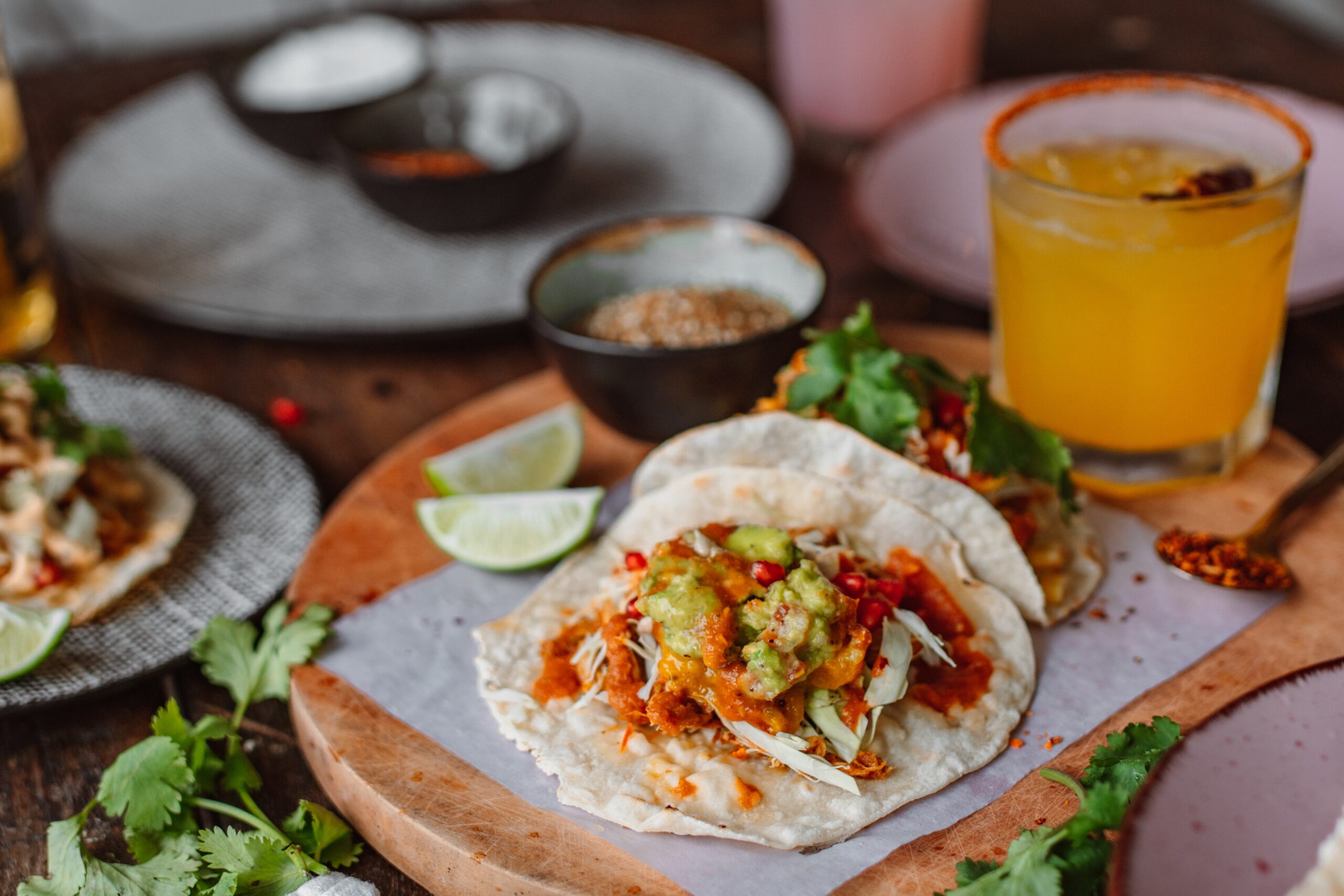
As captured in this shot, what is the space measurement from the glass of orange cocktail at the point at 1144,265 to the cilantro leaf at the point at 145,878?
1.89 m

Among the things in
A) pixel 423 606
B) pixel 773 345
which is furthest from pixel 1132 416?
pixel 423 606

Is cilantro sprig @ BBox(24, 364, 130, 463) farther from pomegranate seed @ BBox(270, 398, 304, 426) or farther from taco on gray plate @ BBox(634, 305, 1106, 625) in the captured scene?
taco on gray plate @ BBox(634, 305, 1106, 625)

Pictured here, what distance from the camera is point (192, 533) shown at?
2.70 m

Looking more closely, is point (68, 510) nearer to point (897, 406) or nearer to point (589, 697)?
point (589, 697)

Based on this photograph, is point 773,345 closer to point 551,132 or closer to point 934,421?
point 934,421

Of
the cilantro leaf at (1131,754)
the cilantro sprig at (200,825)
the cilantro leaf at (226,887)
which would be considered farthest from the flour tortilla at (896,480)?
the cilantro leaf at (226,887)

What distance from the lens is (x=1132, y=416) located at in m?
2.60

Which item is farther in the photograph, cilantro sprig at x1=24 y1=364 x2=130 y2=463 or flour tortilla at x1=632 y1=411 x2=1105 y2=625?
cilantro sprig at x1=24 y1=364 x2=130 y2=463

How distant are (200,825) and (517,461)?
1023 mm

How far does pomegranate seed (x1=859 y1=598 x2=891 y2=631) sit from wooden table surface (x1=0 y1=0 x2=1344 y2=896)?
0.38m

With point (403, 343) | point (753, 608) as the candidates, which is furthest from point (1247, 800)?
point (403, 343)

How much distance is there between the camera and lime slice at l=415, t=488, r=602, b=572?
8.13ft

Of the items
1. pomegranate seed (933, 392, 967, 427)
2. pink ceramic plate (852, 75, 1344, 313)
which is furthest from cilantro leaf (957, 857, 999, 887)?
pink ceramic plate (852, 75, 1344, 313)

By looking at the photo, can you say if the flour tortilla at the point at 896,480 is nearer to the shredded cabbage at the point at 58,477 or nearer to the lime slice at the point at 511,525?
the lime slice at the point at 511,525
